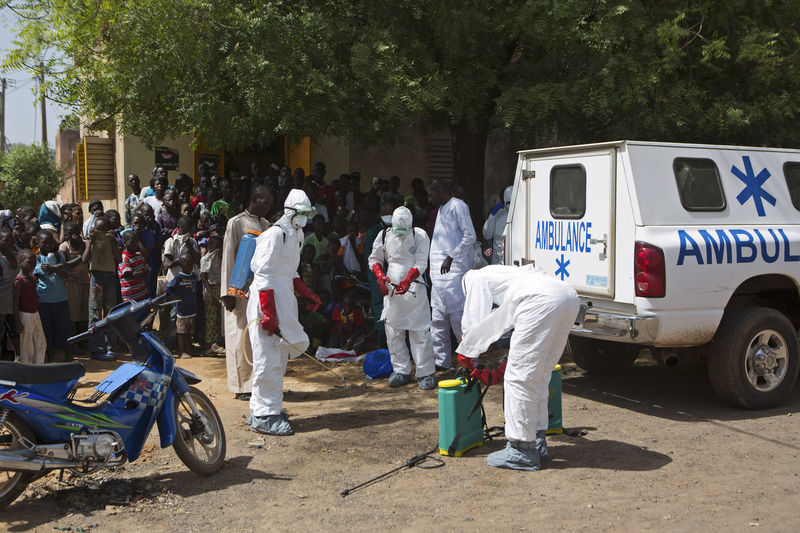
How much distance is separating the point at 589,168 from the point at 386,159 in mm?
9356

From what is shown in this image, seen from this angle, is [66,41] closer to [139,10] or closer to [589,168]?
[139,10]

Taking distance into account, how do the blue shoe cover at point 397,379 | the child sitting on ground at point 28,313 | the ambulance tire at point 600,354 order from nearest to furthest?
the child sitting on ground at point 28,313, the blue shoe cover at point 397,379, the ambulance tire at point 600,354

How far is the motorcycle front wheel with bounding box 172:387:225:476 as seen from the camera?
5.17m

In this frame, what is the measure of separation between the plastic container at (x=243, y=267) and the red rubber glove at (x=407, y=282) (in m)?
1.47

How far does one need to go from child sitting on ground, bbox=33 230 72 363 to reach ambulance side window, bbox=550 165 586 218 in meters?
5.14

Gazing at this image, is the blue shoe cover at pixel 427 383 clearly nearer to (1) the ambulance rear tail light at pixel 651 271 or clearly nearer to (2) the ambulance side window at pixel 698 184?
(1) the ambulance rear tail light at pixel 651 271

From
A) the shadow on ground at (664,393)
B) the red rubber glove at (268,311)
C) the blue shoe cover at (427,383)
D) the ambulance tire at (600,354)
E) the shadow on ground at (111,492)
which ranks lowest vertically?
the shadow on ground at (111,492)

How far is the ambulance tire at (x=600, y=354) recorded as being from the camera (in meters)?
8.07

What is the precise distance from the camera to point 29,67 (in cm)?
1016

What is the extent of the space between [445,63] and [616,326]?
433 cm

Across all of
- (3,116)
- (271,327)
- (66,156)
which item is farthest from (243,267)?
(3,116)

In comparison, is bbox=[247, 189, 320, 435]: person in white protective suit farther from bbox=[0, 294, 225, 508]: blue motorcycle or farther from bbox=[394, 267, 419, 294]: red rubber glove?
bbox=[394, 267, 419, 294]: red rubber glove

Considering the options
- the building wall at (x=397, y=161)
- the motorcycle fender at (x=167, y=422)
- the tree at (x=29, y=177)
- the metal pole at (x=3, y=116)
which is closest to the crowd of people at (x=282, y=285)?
the motorcycle fender at (x=167, y=422)

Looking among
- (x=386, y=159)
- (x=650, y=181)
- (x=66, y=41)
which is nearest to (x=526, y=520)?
(x=650, y=181)
